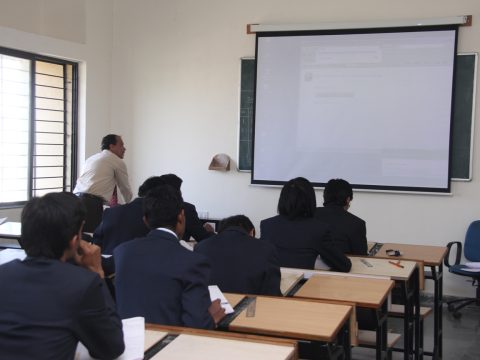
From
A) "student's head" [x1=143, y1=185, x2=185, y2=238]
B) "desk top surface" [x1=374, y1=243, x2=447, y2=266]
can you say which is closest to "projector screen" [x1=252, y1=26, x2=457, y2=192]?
"desk top surface" [x1=374, y1=243, x2=447, y2=266]

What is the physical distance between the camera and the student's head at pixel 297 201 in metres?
3.40

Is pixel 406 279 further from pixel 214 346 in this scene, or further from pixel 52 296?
pixel 52 296

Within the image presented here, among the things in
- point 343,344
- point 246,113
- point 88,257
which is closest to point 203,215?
point 246,113

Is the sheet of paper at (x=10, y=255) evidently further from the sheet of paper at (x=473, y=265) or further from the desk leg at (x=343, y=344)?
the sheet of paper at (x=473, y=265)

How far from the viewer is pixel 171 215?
2439 millimetres

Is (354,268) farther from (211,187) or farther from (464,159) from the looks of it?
(211,187)

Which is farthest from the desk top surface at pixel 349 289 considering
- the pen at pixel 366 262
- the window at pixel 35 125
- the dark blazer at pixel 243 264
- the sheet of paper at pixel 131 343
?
the window at pixel 35 125

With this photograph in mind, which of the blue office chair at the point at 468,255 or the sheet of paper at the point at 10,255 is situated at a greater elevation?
the sheet of paper at the point at 10,255

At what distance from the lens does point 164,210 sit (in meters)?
2.44

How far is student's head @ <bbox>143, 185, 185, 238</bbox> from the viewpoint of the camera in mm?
2439

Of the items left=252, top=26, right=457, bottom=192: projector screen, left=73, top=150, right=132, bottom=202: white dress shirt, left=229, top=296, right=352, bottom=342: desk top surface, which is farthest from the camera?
left=73, top=150, right=132, bottom=202: white dress shirt

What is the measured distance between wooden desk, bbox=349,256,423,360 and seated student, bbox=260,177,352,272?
174mm

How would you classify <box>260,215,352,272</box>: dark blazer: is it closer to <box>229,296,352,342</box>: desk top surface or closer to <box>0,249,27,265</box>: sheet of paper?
<box>229,296,352,342</box>: desk top surface

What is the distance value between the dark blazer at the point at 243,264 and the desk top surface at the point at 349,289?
181 mm
